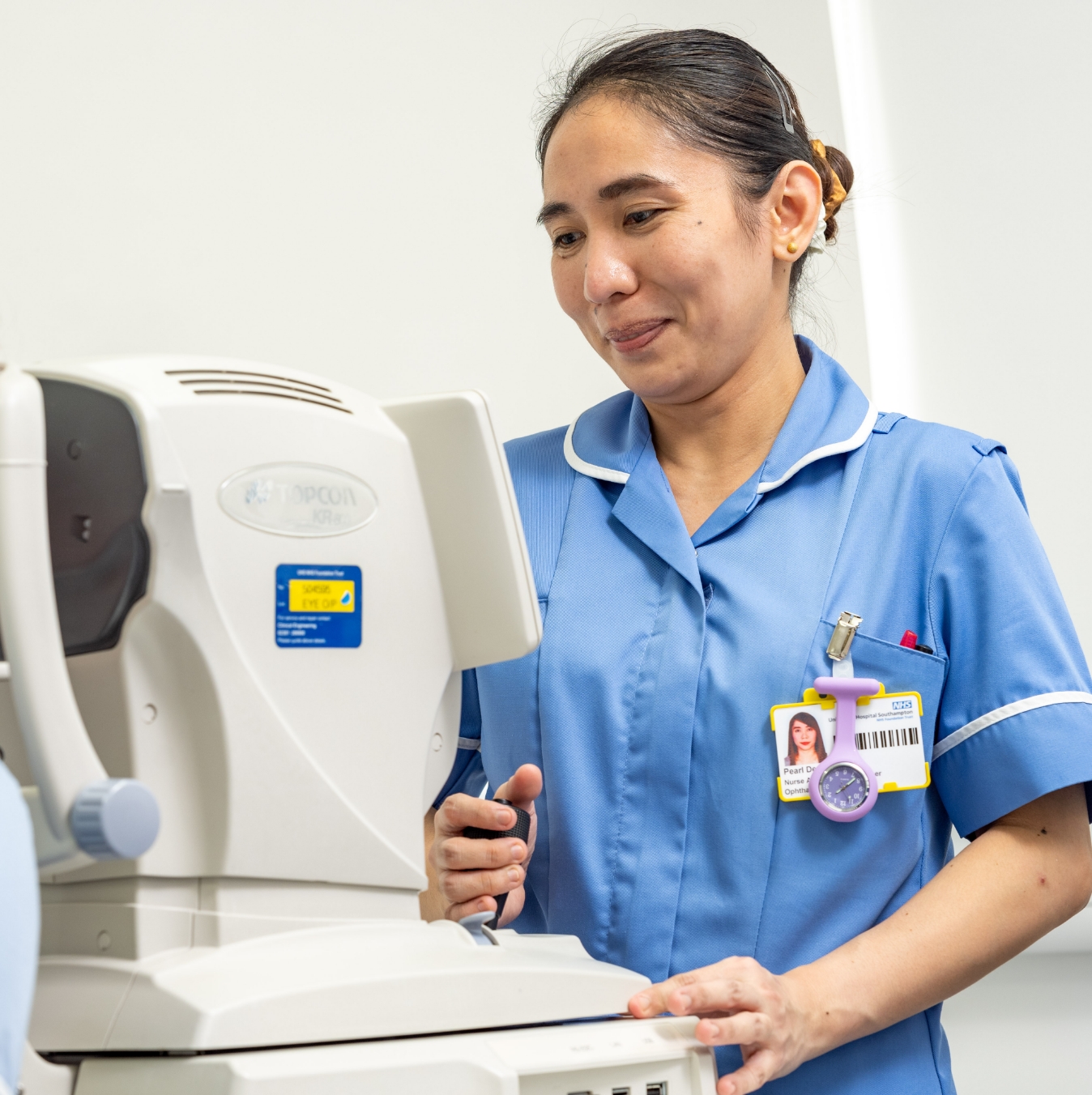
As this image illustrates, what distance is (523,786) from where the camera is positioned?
942mm

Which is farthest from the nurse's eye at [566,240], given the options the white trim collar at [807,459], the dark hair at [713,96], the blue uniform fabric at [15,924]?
the blue uniform fabric at [15,924]

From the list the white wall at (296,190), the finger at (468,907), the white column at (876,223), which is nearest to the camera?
the finger at (468,907)

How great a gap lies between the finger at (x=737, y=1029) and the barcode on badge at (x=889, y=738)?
0.95ft

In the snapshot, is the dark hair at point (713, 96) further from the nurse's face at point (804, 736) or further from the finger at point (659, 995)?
the finger at point (659, 995)

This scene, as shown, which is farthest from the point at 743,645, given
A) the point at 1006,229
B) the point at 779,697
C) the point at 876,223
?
the point at 876,223

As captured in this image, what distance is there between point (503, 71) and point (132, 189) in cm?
74

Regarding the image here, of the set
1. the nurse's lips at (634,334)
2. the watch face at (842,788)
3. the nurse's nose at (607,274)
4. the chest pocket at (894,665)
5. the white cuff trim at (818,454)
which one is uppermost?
the nurse's nose at (607,274)

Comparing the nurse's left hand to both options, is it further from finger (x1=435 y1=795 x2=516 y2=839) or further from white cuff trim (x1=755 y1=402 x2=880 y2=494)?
white cuff trim (x1=755 y1=402 x2=880 y2=494)

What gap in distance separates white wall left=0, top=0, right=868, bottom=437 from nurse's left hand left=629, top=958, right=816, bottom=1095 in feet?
3.50

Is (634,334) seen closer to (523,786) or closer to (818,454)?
(818,454)

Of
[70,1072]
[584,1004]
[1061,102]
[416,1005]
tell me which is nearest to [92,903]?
[70,1072]

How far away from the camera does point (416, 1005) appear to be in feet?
2.22

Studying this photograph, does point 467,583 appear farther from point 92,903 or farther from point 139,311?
point 139,311

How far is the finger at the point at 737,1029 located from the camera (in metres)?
0.74
